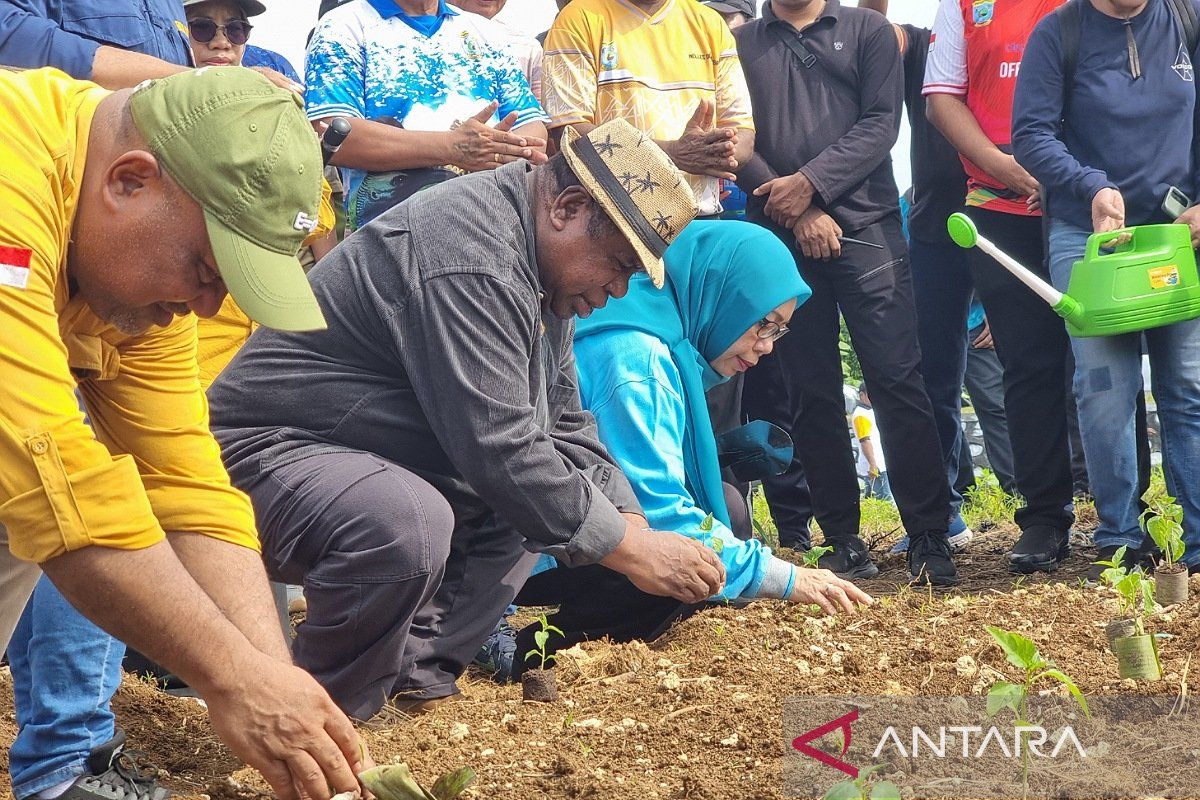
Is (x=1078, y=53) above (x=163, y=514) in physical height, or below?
above

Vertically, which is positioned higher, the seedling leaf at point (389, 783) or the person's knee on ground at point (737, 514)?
the seedling leaf at point (389, 783)

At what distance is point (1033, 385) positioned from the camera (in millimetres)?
4949

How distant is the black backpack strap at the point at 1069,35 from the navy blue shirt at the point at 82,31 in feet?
9.40

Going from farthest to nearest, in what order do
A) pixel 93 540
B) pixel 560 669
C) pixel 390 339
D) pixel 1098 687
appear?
pixel 560 669 < pixel 390 339 < pixel 1098 687 < pixel 93 540

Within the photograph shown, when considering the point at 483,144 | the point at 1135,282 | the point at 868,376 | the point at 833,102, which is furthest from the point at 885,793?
the point at 833,102

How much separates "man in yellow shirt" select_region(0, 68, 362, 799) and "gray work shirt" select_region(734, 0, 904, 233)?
3225mm

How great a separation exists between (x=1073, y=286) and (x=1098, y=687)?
1987 mm

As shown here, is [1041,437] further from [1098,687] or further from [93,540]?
[93,540]

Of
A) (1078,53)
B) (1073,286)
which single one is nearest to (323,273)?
(1073,286)

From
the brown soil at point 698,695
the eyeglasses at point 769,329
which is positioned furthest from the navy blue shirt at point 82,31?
the eyeglasses at point 769,329

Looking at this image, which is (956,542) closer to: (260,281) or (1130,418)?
(1130,418)

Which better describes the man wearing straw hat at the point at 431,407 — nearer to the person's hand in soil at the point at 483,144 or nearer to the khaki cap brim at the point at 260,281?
the person's hand in soil at the point at 483,144

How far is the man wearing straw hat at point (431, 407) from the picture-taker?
2.94m

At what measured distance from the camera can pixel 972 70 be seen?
510 centimetres
